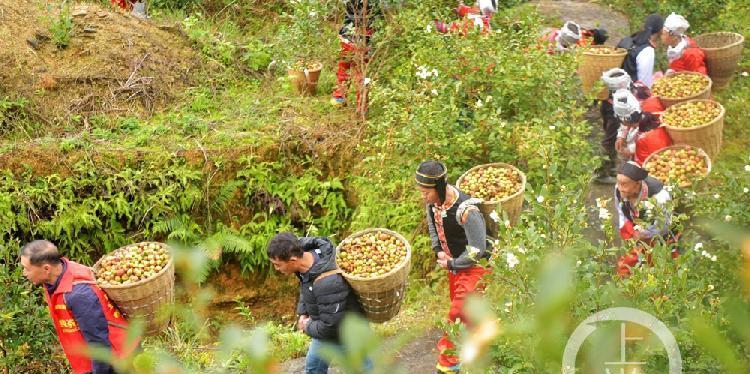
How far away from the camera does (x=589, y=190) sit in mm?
7129

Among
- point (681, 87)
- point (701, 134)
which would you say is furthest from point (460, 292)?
point (681, 87)

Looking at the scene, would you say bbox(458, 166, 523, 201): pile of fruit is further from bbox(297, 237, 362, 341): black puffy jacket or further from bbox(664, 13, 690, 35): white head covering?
bbox(664, 13, 690, 35): white head covering

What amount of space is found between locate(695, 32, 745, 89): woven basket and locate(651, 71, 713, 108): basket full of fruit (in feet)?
2.83

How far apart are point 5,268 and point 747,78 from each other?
8567 millimetres

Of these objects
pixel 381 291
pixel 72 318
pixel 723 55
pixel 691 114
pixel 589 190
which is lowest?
pixel 589 190

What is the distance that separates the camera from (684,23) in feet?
27.2

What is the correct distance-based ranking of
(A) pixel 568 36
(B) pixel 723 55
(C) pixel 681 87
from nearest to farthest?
(C) pixel 681 87
(A) pixel 568 36
(B) pixel 723 55

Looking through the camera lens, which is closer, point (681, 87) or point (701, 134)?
point (701, 134)

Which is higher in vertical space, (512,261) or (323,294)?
(512,261)

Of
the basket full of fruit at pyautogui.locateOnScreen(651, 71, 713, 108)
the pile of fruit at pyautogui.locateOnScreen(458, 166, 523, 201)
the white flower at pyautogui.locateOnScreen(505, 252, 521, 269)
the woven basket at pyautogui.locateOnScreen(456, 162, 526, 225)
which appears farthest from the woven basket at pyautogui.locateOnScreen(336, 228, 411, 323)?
the basket full of fruit at pyautogui.locateOnScreen(651, 71, 713, 108)

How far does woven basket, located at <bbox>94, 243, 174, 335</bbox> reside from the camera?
5516mm

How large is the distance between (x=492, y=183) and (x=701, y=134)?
219 cm

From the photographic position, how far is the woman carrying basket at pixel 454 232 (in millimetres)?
5191

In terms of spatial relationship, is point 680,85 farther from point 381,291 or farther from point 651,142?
point 381,291
